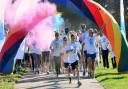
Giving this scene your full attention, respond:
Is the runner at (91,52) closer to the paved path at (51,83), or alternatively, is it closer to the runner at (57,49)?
the paved path at (51,83)

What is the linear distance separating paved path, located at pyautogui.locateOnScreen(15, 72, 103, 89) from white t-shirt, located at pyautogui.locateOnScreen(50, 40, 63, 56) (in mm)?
1029

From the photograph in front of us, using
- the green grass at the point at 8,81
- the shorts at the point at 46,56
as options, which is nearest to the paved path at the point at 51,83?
the green grass at the point at 8,81

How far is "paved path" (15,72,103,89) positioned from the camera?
17719 millimetres

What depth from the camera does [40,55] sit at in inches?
915

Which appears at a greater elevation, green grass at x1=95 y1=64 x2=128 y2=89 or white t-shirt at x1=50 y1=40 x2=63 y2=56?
white t-shirt at x1=50 y1=40 x2=63 y2=56

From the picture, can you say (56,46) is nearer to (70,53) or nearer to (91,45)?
(91,45)

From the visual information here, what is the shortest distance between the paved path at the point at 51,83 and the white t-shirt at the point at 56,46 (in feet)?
3.37

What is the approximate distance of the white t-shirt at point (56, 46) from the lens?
816 inches

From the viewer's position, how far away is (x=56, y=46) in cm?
2083

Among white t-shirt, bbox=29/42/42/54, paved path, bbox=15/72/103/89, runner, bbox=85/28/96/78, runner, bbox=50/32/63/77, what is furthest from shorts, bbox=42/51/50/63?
A: runner, bbox=85/28/96/78

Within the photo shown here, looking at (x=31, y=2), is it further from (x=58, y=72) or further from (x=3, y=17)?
(x=58, y=72)

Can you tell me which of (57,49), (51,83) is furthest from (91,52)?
(51,83)

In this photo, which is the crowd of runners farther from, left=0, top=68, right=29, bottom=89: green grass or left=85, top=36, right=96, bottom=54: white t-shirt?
left=0, top=68, right=29, bottom=89: green grass

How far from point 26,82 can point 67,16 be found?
41930 mm
